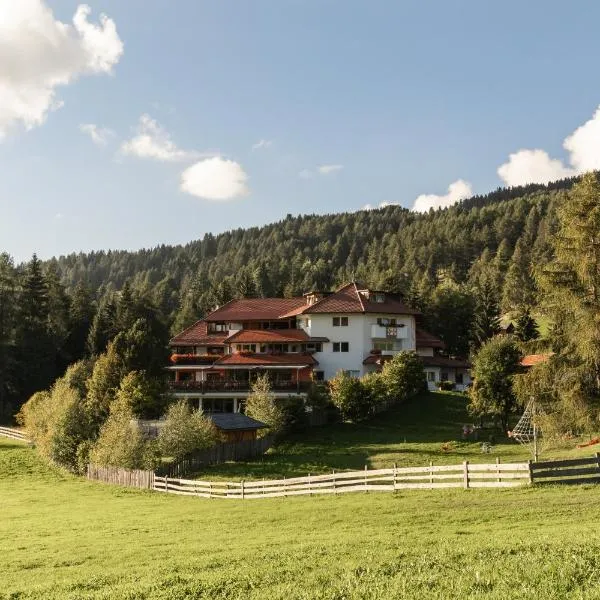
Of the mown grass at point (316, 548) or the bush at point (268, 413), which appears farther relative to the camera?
the bush at point (268, 413)

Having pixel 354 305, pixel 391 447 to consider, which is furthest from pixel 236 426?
pixel 354 305

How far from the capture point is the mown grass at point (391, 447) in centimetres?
4038

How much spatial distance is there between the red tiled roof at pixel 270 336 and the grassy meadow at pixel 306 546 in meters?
33.8

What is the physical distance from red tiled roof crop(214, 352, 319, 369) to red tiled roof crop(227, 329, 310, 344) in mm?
1585

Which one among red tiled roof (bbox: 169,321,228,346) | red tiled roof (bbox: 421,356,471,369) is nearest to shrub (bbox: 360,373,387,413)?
red tiled roof (bbox: 421,356,471,369)

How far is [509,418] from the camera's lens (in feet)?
170

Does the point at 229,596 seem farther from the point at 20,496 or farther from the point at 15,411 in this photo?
the point at 15,411

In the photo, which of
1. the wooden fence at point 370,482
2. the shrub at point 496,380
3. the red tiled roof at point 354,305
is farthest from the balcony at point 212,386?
the wooden fence at point 370,482

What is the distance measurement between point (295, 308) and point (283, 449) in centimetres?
2977

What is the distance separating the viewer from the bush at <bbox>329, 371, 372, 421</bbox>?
55.1m

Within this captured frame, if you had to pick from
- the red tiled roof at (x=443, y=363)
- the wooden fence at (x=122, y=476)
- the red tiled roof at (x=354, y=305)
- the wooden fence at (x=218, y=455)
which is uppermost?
the red tiled roof at (x=354, y=305)

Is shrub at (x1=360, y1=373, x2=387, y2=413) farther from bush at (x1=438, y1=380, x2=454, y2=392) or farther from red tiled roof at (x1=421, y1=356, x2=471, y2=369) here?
red tiled roof at (x1=421, y1=356, x2=471, y2=369)

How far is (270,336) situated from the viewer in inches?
2761

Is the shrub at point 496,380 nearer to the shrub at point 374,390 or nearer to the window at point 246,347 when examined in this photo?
the shrub at point 374,390
